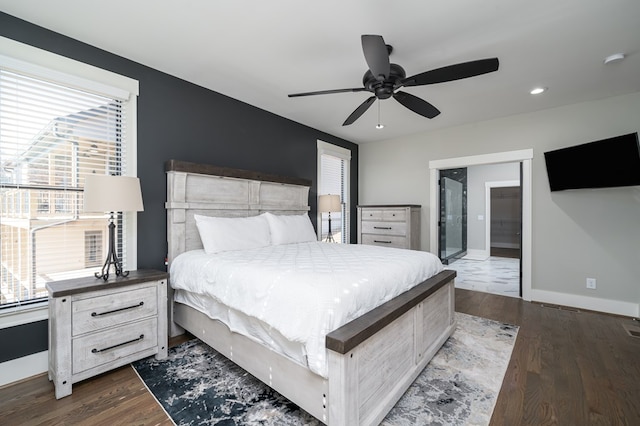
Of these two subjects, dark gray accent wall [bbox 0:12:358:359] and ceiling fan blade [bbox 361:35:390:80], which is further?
dark gray accent wall [bbox 0:12:358:359]

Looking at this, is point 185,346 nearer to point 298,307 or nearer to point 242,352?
point 242,352

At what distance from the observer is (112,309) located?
204cm

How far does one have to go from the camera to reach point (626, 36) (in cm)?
222

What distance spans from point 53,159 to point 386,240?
4.22 m

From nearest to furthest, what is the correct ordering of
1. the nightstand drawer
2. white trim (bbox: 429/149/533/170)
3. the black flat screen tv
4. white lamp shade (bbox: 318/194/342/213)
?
the nightstand drawer
the black flat screen tv
white trim (bbox: 429/149/533/170)
white lamp shade (bbox: 318/194/342/213)

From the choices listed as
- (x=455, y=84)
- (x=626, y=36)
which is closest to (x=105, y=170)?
(x=455, y=84)

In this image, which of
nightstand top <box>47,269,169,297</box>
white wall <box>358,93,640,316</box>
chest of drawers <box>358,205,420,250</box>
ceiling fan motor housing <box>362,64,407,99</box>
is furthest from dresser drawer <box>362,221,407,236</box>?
nightstand top <box>47,269,169,297</box>

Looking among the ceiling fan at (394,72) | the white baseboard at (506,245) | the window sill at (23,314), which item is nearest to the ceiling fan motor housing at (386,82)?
the ceiling fan at (394,72)

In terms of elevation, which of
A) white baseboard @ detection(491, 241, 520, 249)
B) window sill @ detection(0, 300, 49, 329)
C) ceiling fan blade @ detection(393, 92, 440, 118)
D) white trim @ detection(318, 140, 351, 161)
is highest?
white trim @ detection(318, 140, 351, 161)

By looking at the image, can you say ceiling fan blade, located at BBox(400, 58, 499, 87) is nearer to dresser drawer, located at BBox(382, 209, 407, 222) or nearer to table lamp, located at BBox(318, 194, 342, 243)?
table lamp, located at BBox(318, 194, 342, 243)

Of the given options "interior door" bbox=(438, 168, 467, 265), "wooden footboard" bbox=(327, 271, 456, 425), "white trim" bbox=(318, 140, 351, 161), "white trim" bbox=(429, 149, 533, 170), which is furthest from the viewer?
"interior door" bbox=(438, 168, 467, 265)

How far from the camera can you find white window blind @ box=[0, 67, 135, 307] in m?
2.05

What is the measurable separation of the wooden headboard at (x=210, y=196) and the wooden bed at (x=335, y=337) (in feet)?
0.03

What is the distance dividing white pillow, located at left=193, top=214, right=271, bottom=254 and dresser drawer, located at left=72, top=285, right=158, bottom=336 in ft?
2.02
